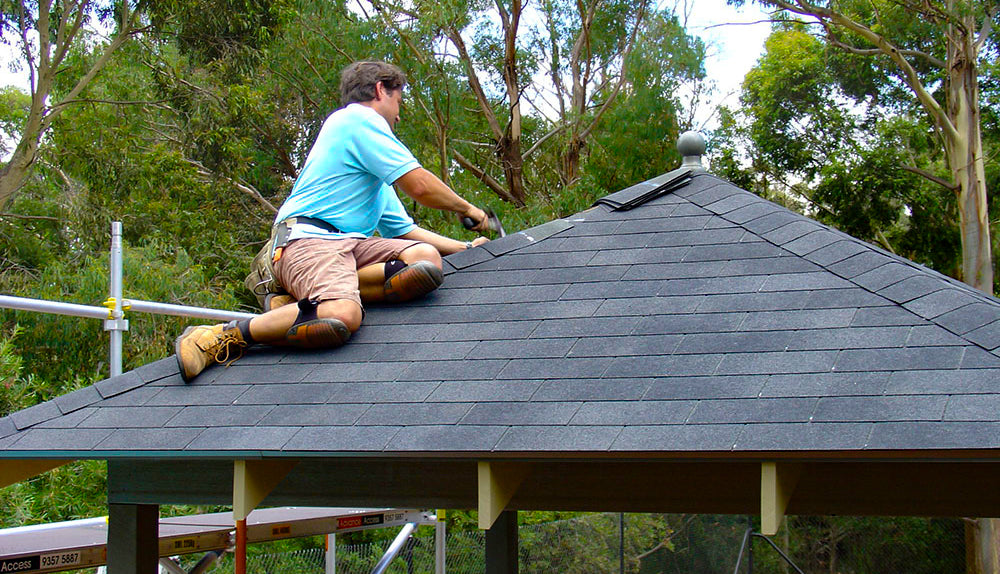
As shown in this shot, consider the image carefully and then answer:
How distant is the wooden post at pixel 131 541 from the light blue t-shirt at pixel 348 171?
1.37m

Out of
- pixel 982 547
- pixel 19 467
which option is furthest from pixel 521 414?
pixel 982 547

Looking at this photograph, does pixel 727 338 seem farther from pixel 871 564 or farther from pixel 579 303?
pixel 871 564

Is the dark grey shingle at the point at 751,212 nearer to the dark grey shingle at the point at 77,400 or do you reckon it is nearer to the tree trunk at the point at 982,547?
the dark grey shingle at the point at 77,400

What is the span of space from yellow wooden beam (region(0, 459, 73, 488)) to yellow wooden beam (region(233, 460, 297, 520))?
2.87ft

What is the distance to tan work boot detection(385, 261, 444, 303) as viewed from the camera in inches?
177

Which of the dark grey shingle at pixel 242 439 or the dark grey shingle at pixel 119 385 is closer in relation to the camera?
the dark grey shingle at pixel 242 439

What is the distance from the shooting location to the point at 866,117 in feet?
63.0

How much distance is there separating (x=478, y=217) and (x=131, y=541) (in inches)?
83.2

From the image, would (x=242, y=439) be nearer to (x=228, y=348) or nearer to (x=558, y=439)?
(x=228, y=348)

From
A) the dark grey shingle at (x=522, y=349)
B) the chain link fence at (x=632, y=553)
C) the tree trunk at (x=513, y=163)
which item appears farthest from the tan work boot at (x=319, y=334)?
the tree trunk at (x=513, y=163)

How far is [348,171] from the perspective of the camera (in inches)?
182

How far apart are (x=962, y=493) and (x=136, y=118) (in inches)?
723

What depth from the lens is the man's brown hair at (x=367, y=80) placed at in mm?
4738

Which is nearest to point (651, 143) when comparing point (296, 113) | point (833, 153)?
point (833, 153)
